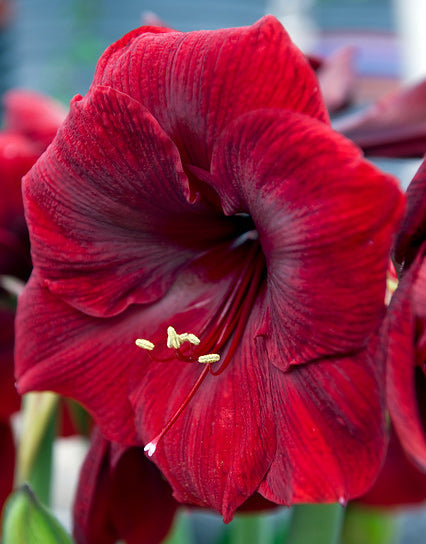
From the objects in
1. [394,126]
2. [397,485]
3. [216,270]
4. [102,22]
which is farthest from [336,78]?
[102,22]

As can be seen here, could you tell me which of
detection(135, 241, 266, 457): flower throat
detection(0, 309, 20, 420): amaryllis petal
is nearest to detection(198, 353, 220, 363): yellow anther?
detection(135, 241, 266, 457): flower throat

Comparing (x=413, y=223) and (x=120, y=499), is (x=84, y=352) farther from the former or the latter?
(x=413, y=223)

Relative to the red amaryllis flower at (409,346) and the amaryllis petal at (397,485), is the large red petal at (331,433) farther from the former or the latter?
the amaryllis petal at (397,485)

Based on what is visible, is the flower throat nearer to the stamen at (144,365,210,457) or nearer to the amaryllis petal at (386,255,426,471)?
the stamen at (144,365,210,457)

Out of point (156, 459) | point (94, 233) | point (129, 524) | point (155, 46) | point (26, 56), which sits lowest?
point (26, 56)

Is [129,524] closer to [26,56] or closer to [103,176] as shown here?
[103,176]

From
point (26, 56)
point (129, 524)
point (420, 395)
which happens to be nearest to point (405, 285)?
point (420, 395)

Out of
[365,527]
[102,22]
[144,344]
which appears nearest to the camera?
[144,344]
